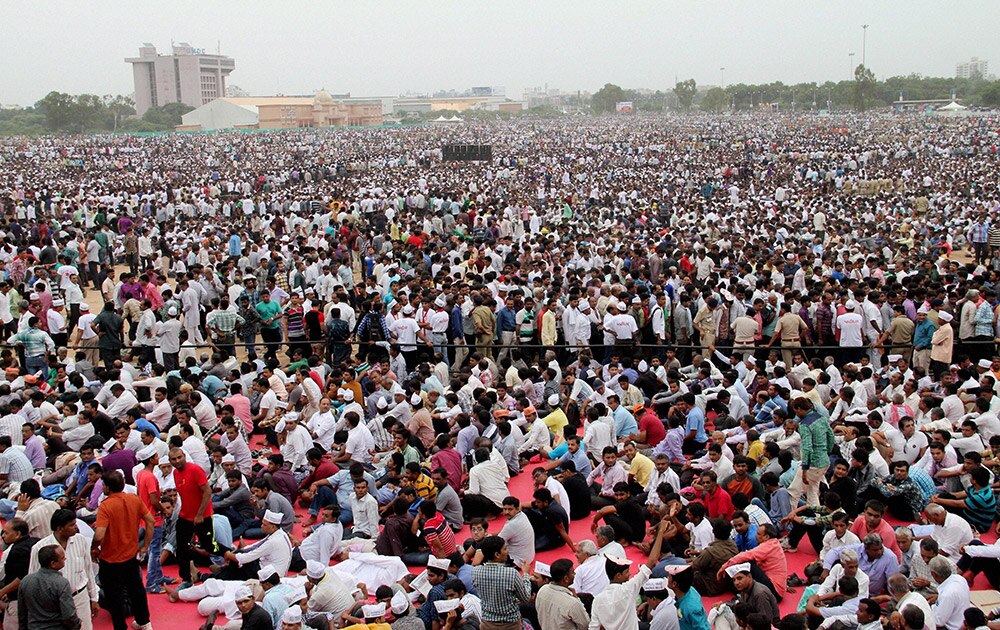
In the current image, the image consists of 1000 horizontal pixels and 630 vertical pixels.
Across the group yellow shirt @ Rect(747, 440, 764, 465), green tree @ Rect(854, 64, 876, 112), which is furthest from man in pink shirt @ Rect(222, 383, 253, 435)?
green tree @ Rect(854, 64, 876, 112)

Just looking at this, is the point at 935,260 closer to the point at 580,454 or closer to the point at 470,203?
the point at 580,454

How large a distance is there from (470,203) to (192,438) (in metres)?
16.2

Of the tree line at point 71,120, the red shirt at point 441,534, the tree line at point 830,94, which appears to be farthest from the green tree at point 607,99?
the red shirt at point 441,534

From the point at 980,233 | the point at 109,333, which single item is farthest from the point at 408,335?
the point at 980,233

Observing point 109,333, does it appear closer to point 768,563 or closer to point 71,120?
point 768,563

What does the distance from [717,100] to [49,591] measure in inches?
4720

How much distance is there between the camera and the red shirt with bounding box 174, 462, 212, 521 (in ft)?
23.2

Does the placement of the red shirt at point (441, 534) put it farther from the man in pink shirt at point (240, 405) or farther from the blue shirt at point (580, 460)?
the man in pink shirt at point (240, 405)

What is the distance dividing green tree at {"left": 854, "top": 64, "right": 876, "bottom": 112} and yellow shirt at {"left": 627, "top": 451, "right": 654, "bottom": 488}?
302ft

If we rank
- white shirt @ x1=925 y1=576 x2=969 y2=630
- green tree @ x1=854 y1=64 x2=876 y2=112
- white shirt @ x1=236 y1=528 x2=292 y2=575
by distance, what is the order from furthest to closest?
green tree @ x1=854 y1=64 x2=876 y2=112 → white shirt @ x1=236 y1=528 x2=292 y2=575 → white shirt @ x1=925 y1=576 x2=969 y2=630

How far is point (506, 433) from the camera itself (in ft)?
29.2

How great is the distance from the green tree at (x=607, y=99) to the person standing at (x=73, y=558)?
139m

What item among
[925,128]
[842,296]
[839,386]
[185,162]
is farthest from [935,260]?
[925,128]

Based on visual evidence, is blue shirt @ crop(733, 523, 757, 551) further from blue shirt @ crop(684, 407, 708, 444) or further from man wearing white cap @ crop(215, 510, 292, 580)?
man wearing white cap @ crop(215, 510, 292, 580)
